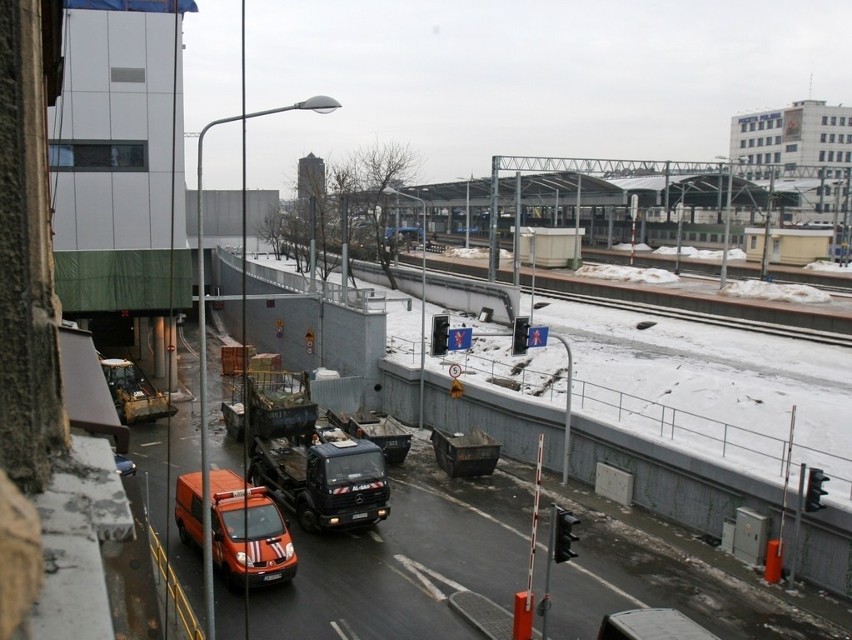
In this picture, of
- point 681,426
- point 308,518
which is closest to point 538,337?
point 681,426

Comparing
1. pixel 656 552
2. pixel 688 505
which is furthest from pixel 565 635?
pixel 688 505

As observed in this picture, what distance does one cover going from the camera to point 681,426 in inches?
858

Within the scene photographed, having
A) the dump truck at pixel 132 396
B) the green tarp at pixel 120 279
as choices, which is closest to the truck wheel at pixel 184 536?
the dump truck at pixel 132 396

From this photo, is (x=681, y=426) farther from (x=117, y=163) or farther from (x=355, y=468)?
(x=117, y=163)

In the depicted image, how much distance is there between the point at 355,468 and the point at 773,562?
30.8ft

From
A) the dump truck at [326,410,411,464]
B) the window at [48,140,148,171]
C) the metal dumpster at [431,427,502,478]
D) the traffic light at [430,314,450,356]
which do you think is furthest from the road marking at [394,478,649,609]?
the window at [48,140,148,171]

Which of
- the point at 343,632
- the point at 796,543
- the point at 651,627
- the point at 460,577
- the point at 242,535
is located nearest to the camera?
the point at 651,627

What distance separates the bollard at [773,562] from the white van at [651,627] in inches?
223

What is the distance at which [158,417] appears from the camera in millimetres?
28297

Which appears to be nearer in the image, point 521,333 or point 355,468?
point 355,468

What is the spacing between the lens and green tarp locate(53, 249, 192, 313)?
30.7m

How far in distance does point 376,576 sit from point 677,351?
16.9 metres

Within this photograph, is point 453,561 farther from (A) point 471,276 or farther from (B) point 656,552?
(A) point 471,276

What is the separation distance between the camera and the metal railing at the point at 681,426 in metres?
18.7
